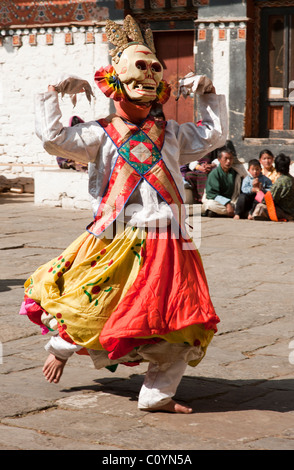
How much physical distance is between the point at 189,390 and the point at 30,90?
986 cm

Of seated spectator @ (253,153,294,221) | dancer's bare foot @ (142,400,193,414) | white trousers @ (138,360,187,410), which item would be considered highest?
seated spectator @ (253,153,294,221)

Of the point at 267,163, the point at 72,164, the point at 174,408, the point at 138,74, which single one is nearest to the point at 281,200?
the point at 267,163

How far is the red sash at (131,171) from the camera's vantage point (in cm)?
383

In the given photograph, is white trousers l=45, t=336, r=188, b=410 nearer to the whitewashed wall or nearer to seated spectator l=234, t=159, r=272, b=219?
seated spectator l=234, t=159, r=272, b=219

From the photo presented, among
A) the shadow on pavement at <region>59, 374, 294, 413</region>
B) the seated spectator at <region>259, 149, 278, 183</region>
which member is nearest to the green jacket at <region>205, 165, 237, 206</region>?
the seated spectator at <region>259, 149, 278, 183</region>

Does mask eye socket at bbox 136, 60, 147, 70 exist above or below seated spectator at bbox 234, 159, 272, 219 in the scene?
above

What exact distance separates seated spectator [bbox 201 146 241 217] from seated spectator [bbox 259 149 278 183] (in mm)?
377

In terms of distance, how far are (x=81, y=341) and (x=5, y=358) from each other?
97cm

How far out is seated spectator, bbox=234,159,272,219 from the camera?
10.6m

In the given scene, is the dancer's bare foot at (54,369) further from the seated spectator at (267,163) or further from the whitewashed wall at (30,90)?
the whitewashed wall at (30,90)

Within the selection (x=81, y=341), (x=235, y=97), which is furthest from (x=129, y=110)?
(x=235, y=97)

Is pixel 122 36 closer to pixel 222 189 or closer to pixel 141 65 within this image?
pixel 141 65

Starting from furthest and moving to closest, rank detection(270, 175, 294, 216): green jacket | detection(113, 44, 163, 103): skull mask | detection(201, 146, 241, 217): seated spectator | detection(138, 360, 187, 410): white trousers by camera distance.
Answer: detection(201, 146, 241, 217): seated spectator → detection(270, 175, 294, 216): green jacket → detection(113, 44, 163, 103): skull mask → detection(138, 360, 187, 410): white trousers
